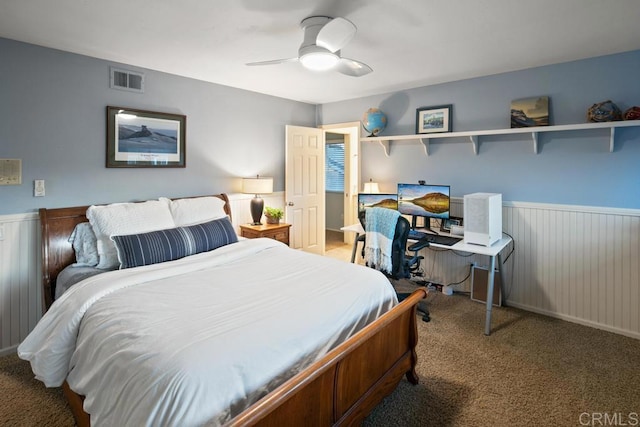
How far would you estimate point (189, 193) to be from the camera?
148 inches

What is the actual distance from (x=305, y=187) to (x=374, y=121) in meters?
1.30

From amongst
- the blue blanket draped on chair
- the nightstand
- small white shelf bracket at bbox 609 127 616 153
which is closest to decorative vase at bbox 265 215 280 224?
the nightstand

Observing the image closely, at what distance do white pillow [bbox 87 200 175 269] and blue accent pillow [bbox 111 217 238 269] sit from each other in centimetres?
13

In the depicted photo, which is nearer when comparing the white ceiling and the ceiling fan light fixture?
the white ceiling

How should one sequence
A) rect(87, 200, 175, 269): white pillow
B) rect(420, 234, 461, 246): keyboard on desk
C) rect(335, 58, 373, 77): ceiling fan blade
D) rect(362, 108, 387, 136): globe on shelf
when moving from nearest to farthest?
rect(335, 58, 373, 77): ceiling fan blade
rect(87, 200, 175, 269): white pillow
rect(420, 234, 461, 246): keyboard on desk
rect(362, 108, 387, 136): globe on shelf

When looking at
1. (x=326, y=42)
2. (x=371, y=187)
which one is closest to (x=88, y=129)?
(x=326, y=42)

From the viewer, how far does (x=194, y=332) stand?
156 centimetres

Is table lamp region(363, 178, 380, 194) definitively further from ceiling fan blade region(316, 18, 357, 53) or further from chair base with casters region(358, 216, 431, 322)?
ceiling fan blade region(316, 18, 357, 53)

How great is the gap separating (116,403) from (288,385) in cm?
69

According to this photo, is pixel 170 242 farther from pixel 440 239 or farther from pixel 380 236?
pixel 440 239

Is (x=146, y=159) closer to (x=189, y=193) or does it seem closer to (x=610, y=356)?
(x=189, y=193)

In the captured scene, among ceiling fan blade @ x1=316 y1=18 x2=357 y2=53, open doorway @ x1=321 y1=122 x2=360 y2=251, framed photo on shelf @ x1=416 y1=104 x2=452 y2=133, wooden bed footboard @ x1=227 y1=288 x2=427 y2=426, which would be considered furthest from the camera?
open doorway @ x1=321 y1=122 x2=360 y2=251

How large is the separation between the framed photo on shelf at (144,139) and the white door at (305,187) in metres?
1.42

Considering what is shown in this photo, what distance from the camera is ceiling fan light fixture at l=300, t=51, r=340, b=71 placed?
7.65ft
